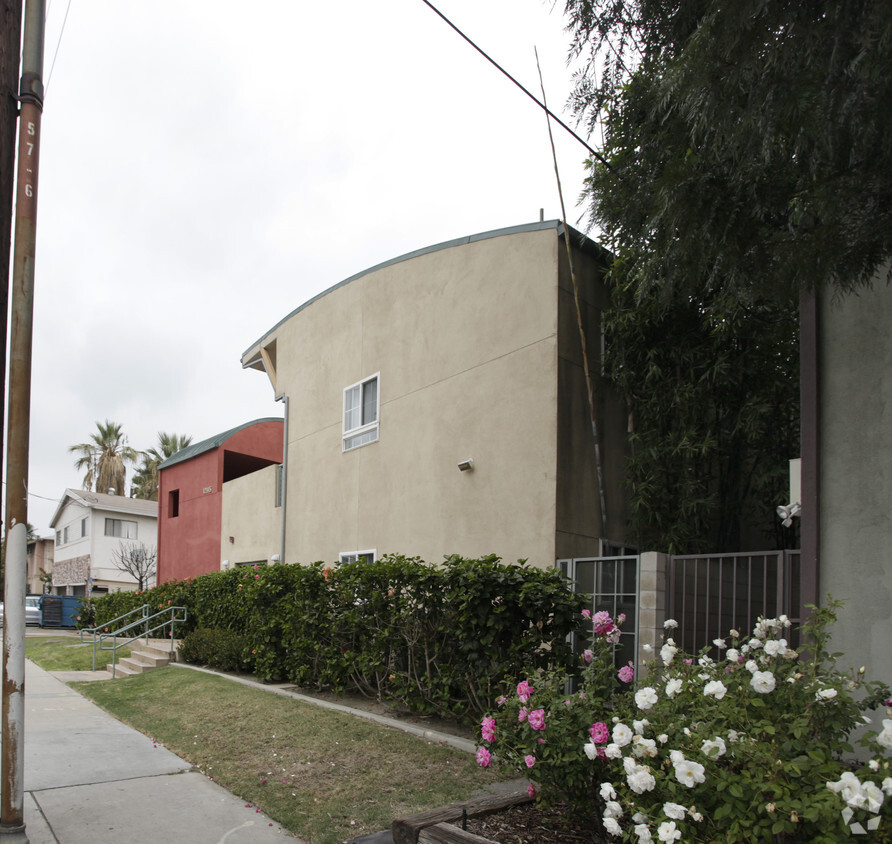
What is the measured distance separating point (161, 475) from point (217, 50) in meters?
17.6

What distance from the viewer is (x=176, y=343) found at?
25125 millimetres

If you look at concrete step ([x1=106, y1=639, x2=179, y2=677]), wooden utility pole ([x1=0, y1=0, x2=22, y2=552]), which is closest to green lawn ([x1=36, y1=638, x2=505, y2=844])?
wooden utility pole ([x1=0, y1=0, x2=22, y2=552])

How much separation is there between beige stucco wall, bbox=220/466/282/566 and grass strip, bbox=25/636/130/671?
3123 millimetres

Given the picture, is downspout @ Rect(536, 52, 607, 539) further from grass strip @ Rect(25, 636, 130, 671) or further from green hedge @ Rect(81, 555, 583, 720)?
grass strip @ Rect(25, 636, 130, 671)

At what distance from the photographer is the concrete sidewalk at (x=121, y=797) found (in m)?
4.88

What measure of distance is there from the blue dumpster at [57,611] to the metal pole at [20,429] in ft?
110

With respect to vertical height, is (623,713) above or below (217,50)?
below

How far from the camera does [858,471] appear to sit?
17.2ft

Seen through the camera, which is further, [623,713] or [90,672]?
[90,672]

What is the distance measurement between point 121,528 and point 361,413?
98.6 ft

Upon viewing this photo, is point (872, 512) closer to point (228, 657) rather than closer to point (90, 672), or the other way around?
point (228, 657)

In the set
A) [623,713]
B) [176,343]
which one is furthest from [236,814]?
[176,343]

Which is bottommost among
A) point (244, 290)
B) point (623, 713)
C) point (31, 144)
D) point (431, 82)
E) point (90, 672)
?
point (90, 672)

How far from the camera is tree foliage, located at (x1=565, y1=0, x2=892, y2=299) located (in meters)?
3.80
